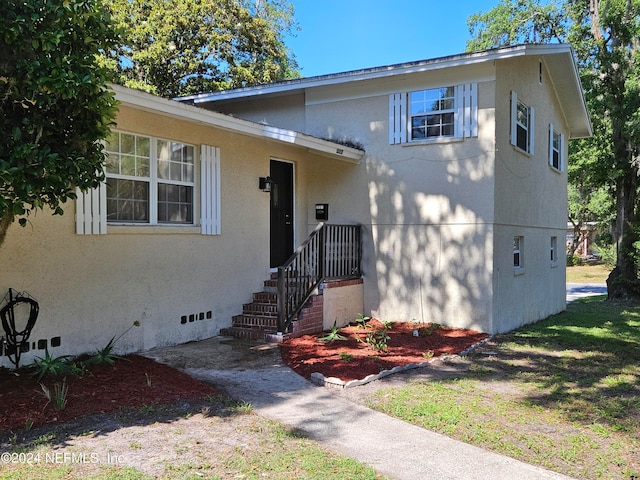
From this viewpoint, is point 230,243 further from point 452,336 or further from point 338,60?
point 338,60

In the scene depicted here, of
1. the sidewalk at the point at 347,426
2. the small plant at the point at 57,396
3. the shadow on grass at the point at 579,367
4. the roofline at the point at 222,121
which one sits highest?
the roofline at the point at 222,121

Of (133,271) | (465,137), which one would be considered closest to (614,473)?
(133,271)

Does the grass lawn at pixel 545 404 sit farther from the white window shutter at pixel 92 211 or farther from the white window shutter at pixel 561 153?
the white window shutter at pixel 561 153

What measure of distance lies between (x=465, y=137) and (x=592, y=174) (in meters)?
10.7

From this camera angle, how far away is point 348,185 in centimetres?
1091

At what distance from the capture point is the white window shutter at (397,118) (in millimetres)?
10227

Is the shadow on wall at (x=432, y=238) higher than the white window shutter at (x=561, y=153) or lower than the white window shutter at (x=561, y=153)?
lower

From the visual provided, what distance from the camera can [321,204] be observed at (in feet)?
36.5

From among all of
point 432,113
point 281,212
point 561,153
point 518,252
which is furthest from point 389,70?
point 561,153

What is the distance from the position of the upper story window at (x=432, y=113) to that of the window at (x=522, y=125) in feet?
4.38

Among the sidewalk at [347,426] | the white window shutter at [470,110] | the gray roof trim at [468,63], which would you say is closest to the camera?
the sidewalk at [347,426]

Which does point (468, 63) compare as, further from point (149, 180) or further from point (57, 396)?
point (57, 396)

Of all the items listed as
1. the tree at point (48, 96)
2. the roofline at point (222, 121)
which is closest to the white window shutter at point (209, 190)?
the roofline at point (222, 121)

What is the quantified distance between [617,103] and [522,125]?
304 inches
